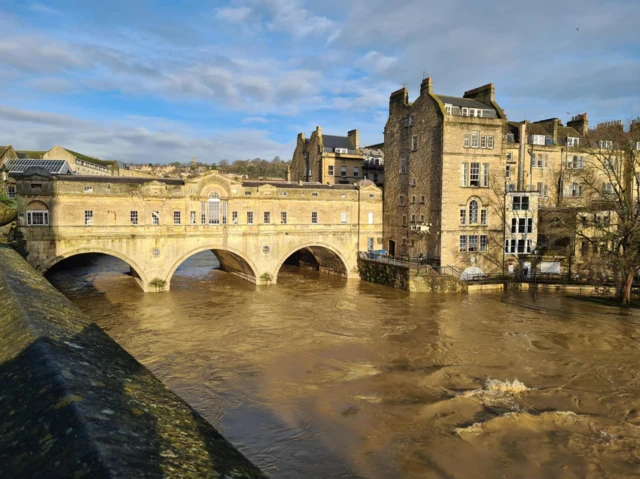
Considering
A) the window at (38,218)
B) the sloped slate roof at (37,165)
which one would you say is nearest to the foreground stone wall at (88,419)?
the window at (38,218)

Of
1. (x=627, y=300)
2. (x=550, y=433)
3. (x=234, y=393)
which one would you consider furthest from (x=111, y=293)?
(x=627, y=300)

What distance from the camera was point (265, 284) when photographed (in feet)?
123

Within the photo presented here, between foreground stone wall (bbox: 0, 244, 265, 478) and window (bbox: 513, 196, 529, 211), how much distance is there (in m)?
36.4

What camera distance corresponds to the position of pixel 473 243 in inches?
1458

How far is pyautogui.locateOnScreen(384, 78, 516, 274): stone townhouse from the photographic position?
3572 centimetres

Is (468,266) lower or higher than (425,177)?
lower

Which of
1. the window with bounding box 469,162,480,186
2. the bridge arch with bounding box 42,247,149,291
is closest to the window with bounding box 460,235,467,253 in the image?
the window with bounding box 469,162,480,186

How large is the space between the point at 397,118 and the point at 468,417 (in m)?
31.5

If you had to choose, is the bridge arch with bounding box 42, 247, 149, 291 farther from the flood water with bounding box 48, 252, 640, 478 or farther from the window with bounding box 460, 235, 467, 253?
the window with bounding box 460, 235, 467, 253

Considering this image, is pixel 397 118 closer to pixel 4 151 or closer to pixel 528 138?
pixel 528 138

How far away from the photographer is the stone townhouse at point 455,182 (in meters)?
35.7

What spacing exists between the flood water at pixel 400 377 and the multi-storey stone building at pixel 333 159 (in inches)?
848

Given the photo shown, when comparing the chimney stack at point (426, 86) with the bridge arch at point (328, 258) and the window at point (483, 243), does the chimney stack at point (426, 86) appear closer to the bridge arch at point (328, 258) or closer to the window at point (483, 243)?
the window at point (483, 243)

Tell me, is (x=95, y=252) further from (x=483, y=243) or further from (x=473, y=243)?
(x=483, y=243)
